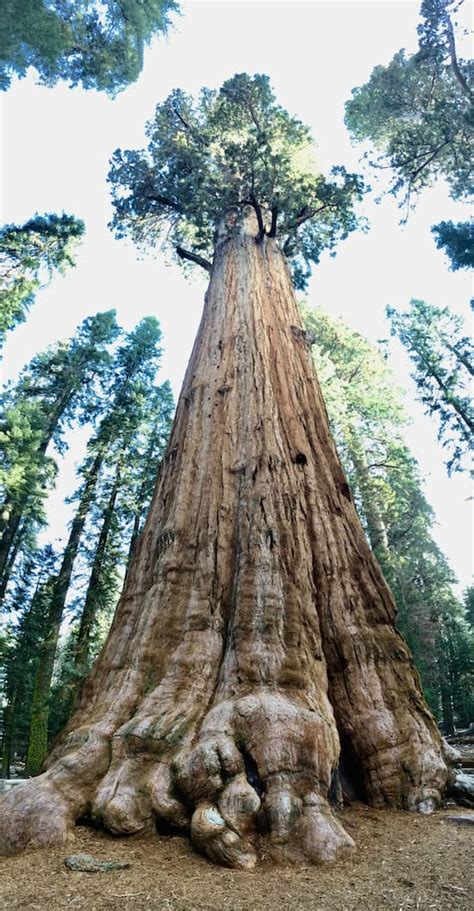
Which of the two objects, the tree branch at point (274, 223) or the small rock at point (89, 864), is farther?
the tree branch at point (274, 223)

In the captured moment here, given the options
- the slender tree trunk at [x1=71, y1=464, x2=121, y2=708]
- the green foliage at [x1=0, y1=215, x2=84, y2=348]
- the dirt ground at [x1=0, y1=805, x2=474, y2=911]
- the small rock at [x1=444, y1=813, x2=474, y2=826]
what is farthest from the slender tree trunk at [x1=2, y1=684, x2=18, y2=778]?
the small rock at [x1=444, y1=813, x2=474, y2=826]

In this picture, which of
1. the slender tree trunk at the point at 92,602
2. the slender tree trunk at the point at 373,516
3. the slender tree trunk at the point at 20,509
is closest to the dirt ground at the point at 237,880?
the slender tree trunk at the point at 92,602

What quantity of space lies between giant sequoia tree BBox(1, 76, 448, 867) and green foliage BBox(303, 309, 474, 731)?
24.5 ft

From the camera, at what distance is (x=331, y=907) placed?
2287 millimetres

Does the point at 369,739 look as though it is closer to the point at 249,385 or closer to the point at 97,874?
the point at 97,874

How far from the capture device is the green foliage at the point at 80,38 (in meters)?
10.0

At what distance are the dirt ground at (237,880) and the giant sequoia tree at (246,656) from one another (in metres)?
0.15

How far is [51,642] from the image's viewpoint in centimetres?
1261

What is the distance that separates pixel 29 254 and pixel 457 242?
1322 centimetres

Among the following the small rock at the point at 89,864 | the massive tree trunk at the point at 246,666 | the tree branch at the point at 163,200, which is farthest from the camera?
the tree branch at the point at 163,200

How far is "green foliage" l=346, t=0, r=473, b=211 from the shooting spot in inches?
A: 460

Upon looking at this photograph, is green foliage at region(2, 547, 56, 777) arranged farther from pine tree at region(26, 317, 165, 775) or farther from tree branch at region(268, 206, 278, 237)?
tree branch at region(268, 206, 278, 237)

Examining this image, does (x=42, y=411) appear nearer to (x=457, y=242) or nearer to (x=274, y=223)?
(x=274, y=223)

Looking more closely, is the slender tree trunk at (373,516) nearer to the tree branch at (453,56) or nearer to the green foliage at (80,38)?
the tree branch at (453,56)
